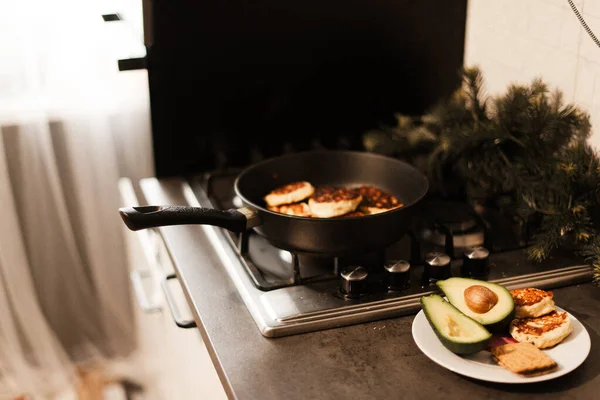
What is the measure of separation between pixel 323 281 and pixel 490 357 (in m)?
0.29

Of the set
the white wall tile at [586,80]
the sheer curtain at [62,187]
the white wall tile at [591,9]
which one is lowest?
the sheer curtain at [62,187]

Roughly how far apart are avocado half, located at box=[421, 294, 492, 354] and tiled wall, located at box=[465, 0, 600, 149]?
0.45 m

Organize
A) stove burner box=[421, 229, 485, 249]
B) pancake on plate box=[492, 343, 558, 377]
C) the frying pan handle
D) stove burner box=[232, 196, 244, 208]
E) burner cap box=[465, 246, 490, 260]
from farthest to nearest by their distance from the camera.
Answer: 1. stove burner box=[232, 196, 244, 208]
2. stove burner box=[421, 229, 485, 249]
3. burner cap box=[465, 246, 490, 260]
4. the frying pan handle
5. pancake on plate box=[492, 343, 558, 377]

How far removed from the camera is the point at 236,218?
1.08 m

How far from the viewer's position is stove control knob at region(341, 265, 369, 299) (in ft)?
3.45

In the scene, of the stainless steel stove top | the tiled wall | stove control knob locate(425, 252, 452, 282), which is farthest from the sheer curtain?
stove control knob locate(425, 252, 452, 282)

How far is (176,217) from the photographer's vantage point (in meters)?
1.02

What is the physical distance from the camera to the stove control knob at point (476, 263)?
3.63ft

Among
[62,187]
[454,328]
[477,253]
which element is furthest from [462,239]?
[62,187]

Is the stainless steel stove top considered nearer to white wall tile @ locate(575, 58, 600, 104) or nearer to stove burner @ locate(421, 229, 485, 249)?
stove burner @ locate(421, 229, 485, 249)

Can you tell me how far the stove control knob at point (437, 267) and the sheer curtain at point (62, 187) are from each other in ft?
2.92

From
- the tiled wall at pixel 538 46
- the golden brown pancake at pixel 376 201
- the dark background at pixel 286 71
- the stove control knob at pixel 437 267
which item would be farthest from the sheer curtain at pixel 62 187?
the stove control knob at pixel 437 267

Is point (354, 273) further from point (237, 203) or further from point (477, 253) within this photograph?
point (237, 203)

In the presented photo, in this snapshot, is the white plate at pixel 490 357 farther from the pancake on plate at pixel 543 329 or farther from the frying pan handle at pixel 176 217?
the frying pan handle at pixel 176 217
